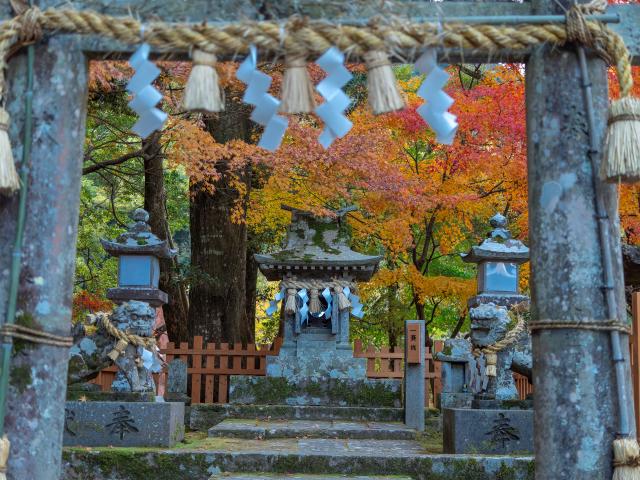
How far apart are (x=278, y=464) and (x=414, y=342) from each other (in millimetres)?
3791

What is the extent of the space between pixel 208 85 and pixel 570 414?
2169 millimetres

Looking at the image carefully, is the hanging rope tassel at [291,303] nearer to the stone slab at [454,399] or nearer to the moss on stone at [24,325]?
the stone slab at [454,399]

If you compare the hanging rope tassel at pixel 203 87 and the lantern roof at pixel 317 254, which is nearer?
the hanging rope tassel at pixel 203 87

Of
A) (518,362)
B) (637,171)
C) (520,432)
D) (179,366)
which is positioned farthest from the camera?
(179,366)

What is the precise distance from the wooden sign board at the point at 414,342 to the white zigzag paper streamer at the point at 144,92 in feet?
24.4

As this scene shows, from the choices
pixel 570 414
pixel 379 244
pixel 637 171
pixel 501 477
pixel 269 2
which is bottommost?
pixel 501 477

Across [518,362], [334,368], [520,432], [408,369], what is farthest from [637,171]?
[334,368]

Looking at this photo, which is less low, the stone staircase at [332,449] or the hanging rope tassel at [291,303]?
the hanging rope tassel at [291,303]

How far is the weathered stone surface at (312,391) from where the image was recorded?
1220 centimetres

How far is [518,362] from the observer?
8336mm

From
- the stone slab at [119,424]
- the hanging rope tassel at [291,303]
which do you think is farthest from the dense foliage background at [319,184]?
the stone slab at [119,424]

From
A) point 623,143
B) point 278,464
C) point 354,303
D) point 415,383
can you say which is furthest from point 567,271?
point 354,303

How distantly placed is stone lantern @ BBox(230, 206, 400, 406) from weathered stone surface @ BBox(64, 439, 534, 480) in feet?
17.3

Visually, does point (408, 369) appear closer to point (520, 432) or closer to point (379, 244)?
point (520, 432)
